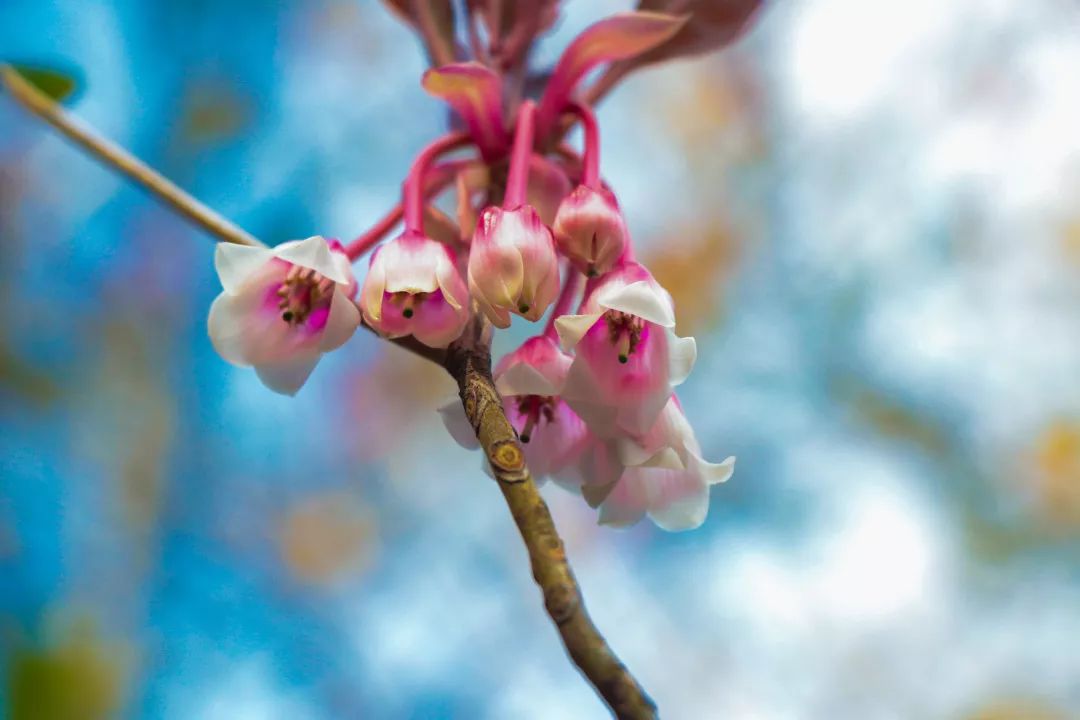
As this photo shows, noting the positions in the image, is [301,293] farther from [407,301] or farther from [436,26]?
[436,26]

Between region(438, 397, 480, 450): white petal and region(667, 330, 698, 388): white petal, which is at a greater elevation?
region(667, 330, 698, 388): white petal

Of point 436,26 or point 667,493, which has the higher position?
Result: point 436,26

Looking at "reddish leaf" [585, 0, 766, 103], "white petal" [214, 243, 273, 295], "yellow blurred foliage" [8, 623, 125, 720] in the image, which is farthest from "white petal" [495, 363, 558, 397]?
"yellow blurred foliage" [8, 623, 125, 720]

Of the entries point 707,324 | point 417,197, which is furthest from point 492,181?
point 707,324

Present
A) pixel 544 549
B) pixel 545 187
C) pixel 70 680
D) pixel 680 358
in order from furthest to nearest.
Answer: pixel 70 680
pixel 545 187
pixel 680 358
pixel 544 549

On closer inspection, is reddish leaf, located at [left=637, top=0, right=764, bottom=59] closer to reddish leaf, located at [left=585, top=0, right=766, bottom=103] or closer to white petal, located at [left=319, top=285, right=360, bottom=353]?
reddish leaf, located at [left=585, top=0, right=766, bottom=103]

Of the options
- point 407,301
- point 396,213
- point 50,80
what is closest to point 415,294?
point 407,301

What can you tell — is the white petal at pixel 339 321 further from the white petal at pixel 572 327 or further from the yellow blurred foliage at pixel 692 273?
the yellow blurred foliage at pixel 692 273

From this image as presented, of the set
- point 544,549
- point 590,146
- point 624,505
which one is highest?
point 590,146

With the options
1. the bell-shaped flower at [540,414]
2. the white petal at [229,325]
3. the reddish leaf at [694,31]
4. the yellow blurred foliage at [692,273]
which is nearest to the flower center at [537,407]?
the bell-shaped flower at [540,414]
